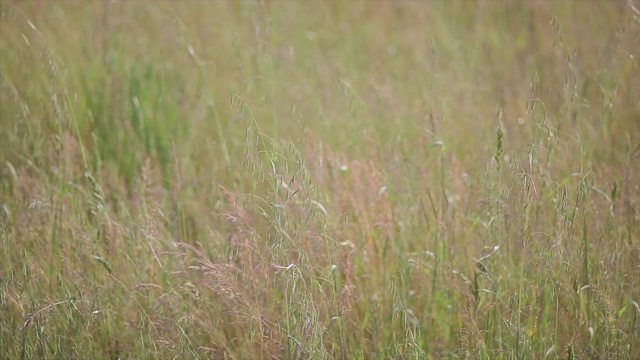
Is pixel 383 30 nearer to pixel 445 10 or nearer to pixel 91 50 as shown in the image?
pixel 445 10

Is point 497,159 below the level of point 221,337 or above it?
above

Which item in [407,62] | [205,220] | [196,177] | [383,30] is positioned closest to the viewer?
[205,220]

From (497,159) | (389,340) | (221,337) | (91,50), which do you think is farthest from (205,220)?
(91,50)

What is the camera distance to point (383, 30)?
4.50 m

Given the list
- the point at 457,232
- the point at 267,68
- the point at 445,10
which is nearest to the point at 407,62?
the point at 445,10

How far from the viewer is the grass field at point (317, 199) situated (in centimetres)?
191

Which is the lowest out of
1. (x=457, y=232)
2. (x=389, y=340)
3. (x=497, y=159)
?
(x=389, y=340)

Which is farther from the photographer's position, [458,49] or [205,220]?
[458,49]

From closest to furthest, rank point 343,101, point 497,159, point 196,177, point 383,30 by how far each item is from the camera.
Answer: point 497,159, point 196,177, point 343,101, point 383,30

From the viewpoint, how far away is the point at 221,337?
6.66 ft

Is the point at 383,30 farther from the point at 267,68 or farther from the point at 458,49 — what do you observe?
the point at 267,68

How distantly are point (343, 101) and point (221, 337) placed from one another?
170cm

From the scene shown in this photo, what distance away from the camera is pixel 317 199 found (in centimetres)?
230

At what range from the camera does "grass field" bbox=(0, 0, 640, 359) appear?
6.28ft
